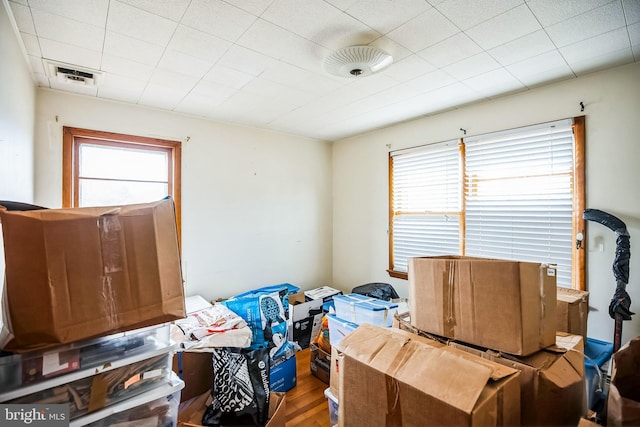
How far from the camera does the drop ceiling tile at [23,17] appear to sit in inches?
58.2

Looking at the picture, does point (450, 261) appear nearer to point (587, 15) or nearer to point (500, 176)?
point (587, 15)

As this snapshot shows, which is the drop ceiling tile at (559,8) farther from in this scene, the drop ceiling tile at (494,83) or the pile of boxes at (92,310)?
the pile of boxes at (92,310)

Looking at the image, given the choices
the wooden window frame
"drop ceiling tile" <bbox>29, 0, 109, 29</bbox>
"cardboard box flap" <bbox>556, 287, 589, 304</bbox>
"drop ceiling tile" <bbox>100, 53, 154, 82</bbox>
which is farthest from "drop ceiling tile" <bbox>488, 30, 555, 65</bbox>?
the wooden window frame

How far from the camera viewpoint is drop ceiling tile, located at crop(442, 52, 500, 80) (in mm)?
2012

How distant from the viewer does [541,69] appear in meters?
2.16

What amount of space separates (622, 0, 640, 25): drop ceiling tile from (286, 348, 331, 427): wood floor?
9.81ft

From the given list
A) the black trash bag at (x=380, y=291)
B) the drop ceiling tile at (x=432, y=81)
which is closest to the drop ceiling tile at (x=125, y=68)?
the drop ceiling tile at (x=432, y=81)

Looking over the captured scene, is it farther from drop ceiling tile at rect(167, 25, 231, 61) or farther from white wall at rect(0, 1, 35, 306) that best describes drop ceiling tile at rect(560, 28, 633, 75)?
white wall at rect(0, 1, 35, 306)

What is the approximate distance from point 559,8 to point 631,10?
0.39 meters

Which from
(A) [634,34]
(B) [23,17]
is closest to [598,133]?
(A) [634,34]

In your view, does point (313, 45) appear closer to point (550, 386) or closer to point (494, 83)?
point (494, 83)

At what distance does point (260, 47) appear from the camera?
73.0 inches

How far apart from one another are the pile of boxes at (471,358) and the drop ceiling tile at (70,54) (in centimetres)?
239

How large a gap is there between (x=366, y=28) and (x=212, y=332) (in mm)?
2271
